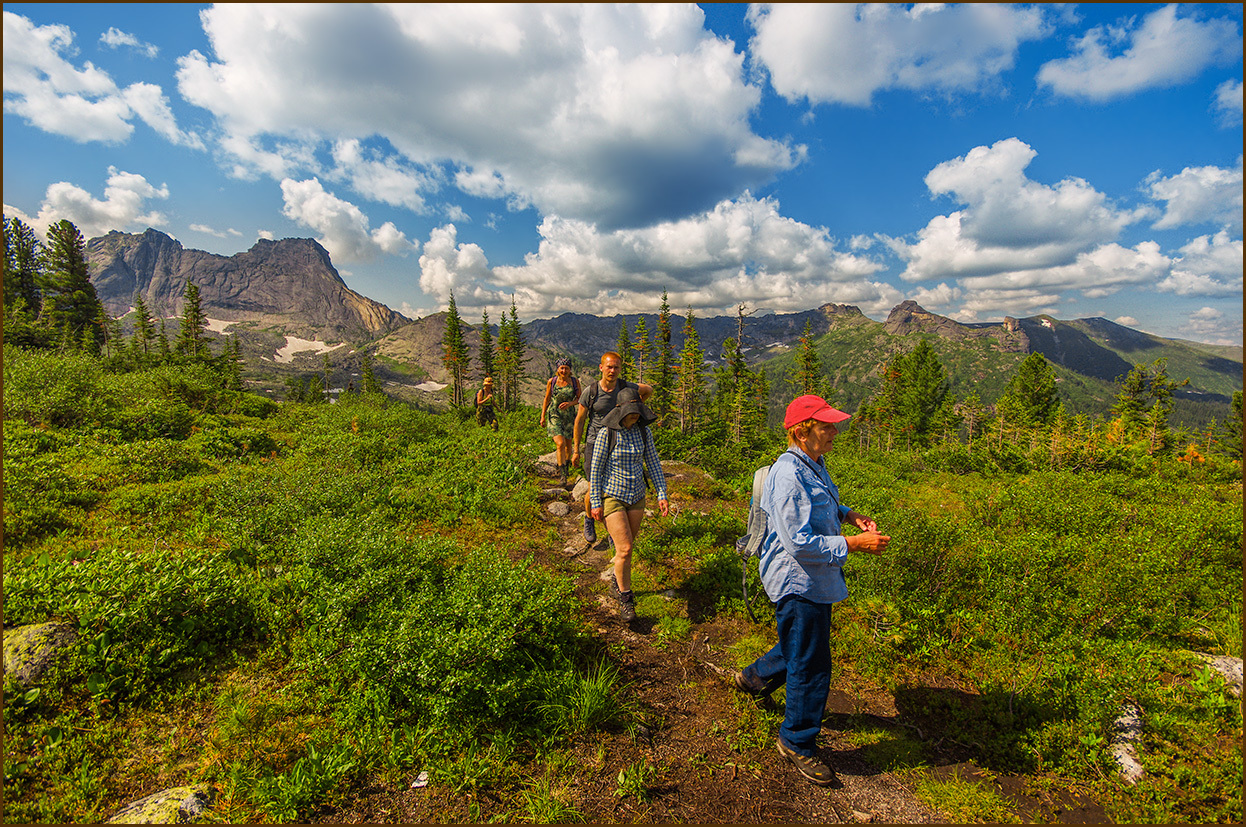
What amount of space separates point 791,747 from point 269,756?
4460mm

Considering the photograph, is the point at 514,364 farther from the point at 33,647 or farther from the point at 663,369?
the point at 33,647

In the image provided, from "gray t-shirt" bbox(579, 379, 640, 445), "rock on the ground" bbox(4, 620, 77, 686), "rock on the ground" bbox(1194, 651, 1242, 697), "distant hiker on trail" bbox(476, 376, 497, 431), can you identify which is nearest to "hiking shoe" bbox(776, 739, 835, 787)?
"gray t-shirt" bbox(579, 379, 640, 445)

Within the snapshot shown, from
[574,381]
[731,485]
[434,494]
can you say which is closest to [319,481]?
[434,494]

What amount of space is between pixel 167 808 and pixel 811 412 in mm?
5697

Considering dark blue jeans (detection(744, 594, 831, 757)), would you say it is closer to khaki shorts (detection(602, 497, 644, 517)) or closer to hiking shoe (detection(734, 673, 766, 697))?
hiking shoe (detection(734, 673, 766, 697))

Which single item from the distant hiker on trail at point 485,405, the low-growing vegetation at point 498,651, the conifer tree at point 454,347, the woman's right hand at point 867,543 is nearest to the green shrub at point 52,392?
the low-growing vegetation at point 498,651

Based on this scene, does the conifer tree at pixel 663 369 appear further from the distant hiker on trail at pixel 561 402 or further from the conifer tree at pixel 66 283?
the conifer tree at pixel 66 283

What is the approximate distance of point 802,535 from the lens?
3.73 meters

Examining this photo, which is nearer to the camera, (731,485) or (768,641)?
(768,641)

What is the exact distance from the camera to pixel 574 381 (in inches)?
436

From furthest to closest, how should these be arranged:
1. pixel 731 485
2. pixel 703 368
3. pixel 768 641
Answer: pixel 703 368, pixel 731 485, pixel 768 641

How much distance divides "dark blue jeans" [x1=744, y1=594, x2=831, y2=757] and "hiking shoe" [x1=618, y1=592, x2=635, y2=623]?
242 cm

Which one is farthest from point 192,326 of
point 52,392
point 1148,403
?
point 1148,403

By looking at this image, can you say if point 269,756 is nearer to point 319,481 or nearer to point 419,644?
point 419,644
